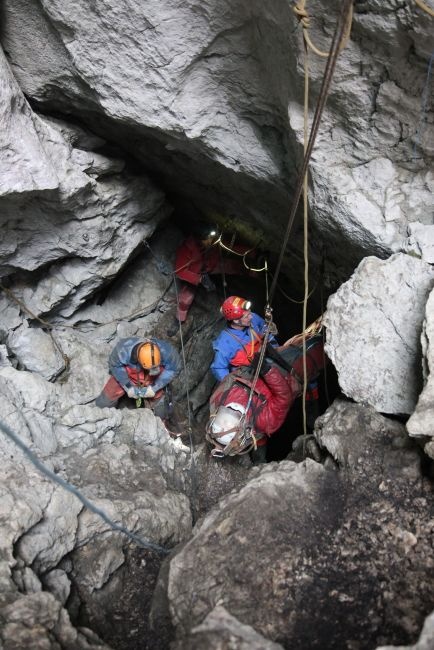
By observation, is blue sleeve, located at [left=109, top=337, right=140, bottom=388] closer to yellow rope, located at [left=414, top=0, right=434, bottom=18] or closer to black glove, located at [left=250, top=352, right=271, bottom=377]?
black glove, located at [left=250, top=352, right=271, bottom=377]

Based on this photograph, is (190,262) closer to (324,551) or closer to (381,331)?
(381,331)

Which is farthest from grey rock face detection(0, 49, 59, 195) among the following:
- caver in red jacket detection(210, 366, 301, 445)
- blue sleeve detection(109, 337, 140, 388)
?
caver in red jacket detection(210, 366, 301, 445)

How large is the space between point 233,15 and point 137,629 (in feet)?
16.5

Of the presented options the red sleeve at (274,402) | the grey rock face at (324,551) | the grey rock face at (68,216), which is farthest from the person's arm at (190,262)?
the grey rock face at (324,551)

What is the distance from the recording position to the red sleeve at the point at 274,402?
5.33 meters

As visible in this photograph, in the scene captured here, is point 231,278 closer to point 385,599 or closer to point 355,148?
point 355,148

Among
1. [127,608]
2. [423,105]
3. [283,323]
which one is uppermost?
[423,105]

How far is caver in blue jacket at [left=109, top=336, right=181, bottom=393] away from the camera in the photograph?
6492 mm

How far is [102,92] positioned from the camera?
4.70 m

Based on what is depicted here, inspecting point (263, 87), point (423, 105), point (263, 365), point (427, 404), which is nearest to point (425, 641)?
point (427, 404)

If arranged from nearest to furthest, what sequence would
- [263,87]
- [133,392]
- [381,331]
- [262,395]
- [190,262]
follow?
[381,331] → [263,87] → [262,395] → [133,392] → [190,262]

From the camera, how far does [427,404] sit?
316 centimetres

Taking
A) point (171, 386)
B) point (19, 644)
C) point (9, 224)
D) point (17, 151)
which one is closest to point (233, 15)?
point (17, 151)

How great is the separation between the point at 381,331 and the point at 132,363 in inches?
145
